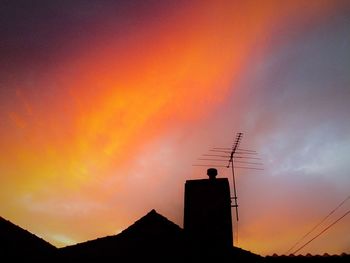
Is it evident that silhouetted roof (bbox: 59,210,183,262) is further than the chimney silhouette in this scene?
No

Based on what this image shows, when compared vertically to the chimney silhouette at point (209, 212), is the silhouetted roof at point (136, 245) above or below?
below

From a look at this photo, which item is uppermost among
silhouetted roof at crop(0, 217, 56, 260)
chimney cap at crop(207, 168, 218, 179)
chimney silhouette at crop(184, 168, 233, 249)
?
chimney cap at crop(207, 168, 218, 179)

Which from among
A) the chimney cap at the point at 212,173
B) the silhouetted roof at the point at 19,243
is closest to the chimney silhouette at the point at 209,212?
the chimney cap at the point at 212,173

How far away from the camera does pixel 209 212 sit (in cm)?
1236

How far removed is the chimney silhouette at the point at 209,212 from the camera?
11.6m

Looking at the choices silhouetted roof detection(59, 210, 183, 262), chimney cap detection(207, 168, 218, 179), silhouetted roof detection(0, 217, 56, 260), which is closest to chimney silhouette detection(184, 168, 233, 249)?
chimney cap detection(207, 168, 218, 179)

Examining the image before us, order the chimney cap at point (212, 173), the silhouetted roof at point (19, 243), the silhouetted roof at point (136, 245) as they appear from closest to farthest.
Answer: the silhouetted roof at point (19, 243) < the silhouetted roof at point (136, 245) < the chimney cap at point (212, 173)

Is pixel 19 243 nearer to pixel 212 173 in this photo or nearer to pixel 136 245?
pixel 136 245

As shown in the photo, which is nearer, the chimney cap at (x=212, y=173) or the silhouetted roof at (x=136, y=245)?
the silhouetted roof at (x=136, y=245)

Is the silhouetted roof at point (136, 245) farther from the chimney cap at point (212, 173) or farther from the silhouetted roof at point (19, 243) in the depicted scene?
the chimney cap at point (212, 173)

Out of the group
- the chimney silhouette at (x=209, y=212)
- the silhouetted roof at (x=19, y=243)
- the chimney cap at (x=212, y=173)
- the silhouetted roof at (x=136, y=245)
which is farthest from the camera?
the chimney cap at (x=212, y=173)

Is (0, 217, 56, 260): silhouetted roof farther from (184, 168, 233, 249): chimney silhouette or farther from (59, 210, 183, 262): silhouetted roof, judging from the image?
(184, 168, 233, 249): chimney silhouette

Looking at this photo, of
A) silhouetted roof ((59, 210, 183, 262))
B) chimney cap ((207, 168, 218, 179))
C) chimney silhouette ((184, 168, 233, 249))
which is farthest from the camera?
chimney cap ((207, 168, 218, 179))

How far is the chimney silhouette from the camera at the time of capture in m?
11.6
